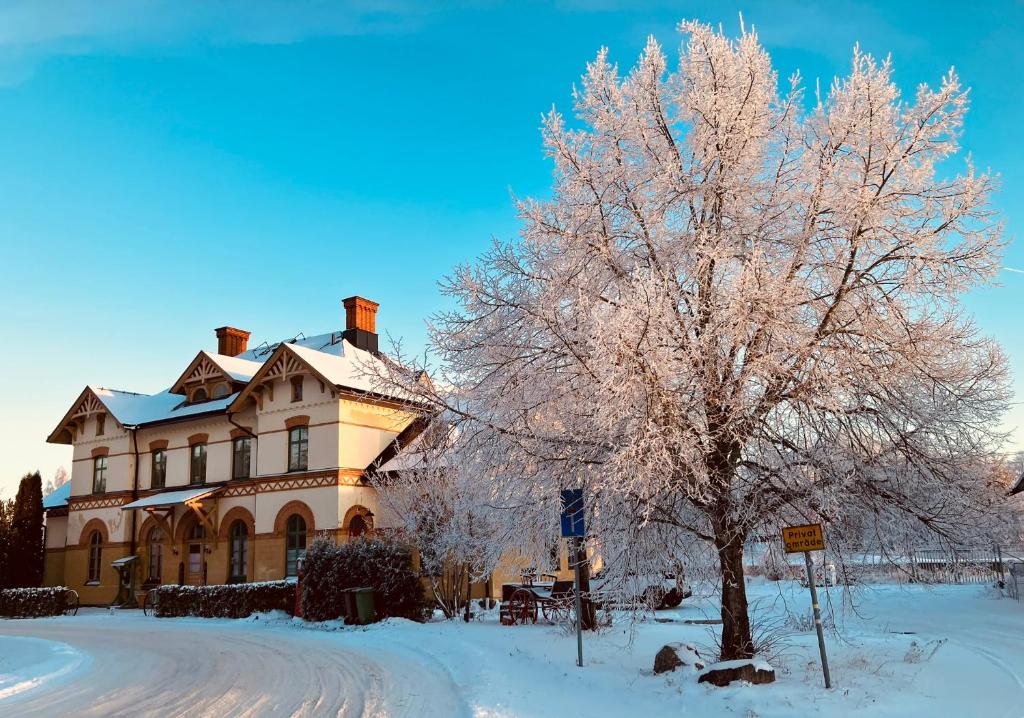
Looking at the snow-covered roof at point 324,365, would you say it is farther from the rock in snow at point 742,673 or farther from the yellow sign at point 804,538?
the yellow sign at point 804,538

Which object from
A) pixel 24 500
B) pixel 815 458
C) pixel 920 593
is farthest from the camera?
pixel 24 500

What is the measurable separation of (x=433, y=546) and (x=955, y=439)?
44.1 feet

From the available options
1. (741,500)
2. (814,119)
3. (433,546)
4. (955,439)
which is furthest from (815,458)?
(433,546)

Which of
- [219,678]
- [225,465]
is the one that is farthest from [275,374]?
[219,678]

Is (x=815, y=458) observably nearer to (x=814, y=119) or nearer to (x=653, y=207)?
(x=653, y=207)

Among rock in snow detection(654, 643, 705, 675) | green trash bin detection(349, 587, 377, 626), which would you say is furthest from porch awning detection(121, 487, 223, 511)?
rock in snow detection(654, 643, 705, 675)

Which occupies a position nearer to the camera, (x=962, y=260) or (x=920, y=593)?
(x=962, y=260)

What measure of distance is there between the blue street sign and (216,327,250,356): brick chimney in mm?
29588

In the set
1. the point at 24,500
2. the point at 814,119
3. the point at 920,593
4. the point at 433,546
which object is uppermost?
the point at 814,119

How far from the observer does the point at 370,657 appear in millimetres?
13969

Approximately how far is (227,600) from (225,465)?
24.6 ft

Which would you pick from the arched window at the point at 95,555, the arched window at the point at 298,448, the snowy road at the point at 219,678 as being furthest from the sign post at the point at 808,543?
the arched window at the point at 95,555

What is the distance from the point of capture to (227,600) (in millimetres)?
A: 23891

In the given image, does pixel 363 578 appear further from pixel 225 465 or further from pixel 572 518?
pixel 225 465
